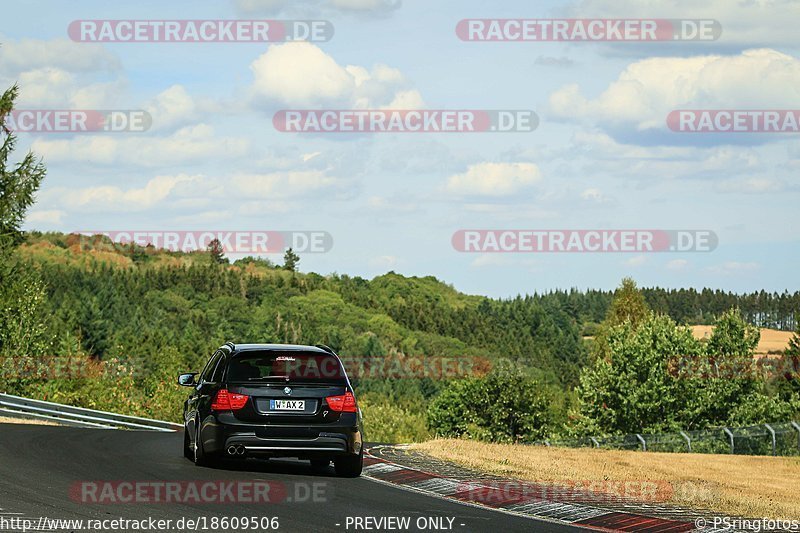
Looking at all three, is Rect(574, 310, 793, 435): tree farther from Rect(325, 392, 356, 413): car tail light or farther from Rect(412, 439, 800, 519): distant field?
Rect(325, 392, 356, 413): car tail light

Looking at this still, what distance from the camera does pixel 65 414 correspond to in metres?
31.2

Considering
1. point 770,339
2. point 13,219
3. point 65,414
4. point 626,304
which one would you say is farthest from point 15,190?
point 770,339

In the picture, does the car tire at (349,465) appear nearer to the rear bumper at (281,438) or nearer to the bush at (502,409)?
the rear bumper at (281,438)

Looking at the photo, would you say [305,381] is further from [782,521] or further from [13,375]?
[13,375]

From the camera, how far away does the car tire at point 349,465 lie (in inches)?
562

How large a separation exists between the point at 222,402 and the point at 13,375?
46.4 metres

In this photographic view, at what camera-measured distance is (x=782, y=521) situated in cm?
1128

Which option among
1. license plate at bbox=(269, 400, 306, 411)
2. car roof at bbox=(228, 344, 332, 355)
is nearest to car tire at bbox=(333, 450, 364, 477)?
license plate at bbox=(269, 400, 306, 411)

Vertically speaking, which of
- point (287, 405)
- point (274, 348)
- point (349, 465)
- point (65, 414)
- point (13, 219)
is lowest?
point (65, 414)

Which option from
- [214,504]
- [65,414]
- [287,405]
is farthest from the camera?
[65,414]

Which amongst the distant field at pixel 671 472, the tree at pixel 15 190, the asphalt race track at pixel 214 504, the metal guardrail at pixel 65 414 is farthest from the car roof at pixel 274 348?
the tree at pixel 15 190

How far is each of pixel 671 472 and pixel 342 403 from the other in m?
9.08

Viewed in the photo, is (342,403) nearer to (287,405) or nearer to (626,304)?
(287,405)

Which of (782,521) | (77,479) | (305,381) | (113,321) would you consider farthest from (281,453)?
(113,321)
